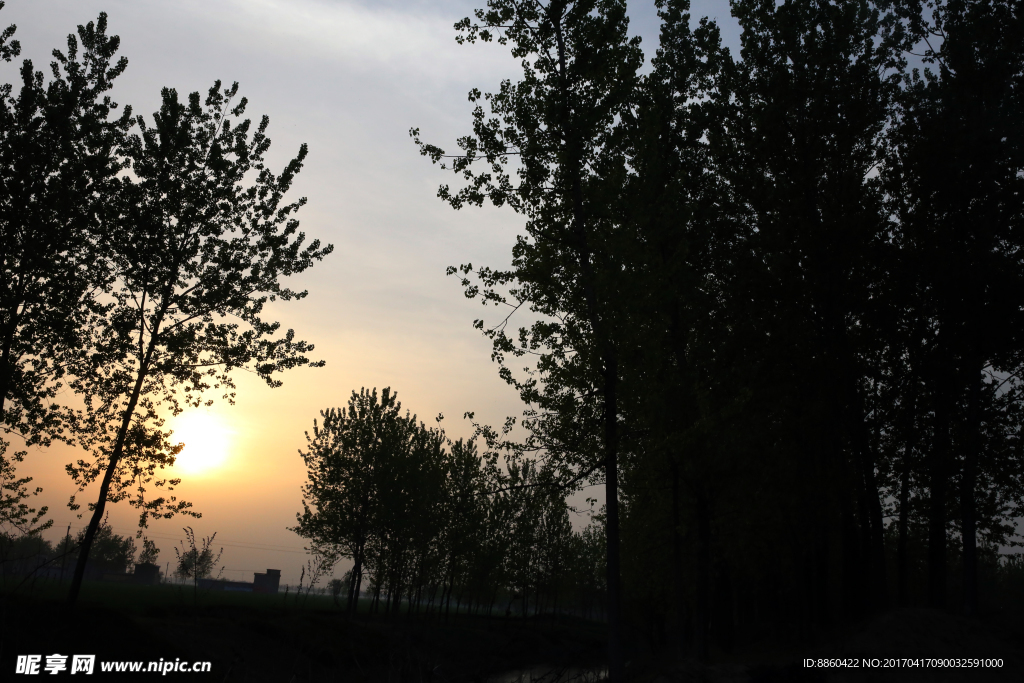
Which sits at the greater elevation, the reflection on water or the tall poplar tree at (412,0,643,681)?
the tall poplar tree at (412,0,643,681)

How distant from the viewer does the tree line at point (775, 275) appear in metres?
15.3

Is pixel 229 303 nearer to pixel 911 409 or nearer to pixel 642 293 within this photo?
pixel 642 293

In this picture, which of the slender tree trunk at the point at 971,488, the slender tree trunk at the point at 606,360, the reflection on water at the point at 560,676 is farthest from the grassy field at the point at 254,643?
the slender tree trunk at the point at 971,488

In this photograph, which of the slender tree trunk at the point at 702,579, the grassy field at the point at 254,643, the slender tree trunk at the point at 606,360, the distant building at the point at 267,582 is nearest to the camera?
the grassy field at the point at 254,643

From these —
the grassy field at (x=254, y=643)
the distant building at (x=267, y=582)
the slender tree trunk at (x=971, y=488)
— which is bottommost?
the distant building at (x=267, y=582)

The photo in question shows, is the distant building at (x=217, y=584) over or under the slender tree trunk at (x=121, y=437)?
under

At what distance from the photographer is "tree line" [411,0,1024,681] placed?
50.3 feet

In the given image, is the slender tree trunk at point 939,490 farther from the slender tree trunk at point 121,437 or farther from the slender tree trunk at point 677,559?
the slender tree trunk at point 121,437

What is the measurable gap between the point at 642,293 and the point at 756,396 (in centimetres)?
703

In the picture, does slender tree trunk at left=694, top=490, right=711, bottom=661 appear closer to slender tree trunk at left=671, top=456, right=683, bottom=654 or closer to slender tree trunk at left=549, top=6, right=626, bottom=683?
slender tree trunk at left=671, top=456, right=683, bottom=654

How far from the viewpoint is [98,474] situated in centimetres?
1752

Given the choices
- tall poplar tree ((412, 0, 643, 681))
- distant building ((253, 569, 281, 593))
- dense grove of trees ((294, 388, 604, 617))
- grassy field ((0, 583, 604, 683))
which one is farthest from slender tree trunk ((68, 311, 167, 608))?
distant building ((253, 569, 281, 593))

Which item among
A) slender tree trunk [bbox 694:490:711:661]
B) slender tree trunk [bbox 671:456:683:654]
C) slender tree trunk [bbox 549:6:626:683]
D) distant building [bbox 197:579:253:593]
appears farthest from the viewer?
slender tree trunk [bbox 671:456:683:654]

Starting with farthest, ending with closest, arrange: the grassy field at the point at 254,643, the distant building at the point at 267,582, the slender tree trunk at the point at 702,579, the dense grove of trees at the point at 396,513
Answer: the distant building at the point at 267,582 < the dense grove of trees at the point at 396,513 < the slender tree trunk at the point at 702,579 < the grassy field at the point at 254,643
